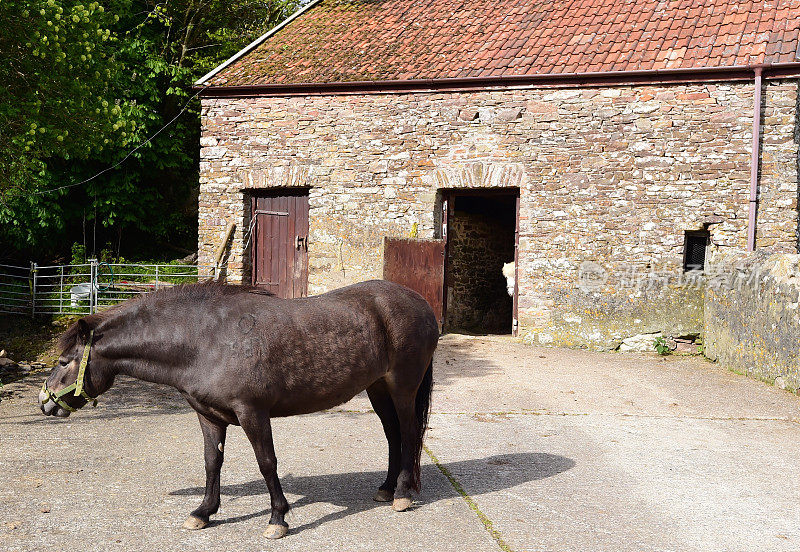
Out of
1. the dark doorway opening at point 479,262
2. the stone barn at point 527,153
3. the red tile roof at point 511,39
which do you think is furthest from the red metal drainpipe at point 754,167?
the dark doorway opening at point 479,262

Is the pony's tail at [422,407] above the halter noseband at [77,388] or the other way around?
the other way around

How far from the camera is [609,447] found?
261 inches

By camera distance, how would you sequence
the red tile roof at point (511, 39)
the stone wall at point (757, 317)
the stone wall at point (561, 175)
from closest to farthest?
the stone wall at point (757, 317) → the stone wall at point (561, 175) → the red tile roof at point (511, 39)

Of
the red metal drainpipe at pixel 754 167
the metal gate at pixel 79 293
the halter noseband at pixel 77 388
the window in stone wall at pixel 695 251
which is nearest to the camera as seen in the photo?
the halter noseband at pixel 77 388

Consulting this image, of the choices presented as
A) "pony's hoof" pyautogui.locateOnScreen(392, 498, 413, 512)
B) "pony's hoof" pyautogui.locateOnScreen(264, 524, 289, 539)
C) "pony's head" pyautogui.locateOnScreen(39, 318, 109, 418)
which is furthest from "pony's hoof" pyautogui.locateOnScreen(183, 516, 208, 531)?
"pony's hoof" pyautogui.locateOnScreen(392, 498, 413, 512)

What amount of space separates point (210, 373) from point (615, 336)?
9668mm

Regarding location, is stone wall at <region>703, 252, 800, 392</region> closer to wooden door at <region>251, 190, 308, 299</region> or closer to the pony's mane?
the pony's mane

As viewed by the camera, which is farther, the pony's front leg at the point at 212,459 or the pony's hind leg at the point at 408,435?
the pony's hind leg at the point at 408,435

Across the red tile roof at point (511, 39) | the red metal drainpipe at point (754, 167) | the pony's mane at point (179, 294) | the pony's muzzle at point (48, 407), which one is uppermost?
the red tile roof at point (511, 39)

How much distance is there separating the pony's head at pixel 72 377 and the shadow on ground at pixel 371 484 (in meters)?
1.03

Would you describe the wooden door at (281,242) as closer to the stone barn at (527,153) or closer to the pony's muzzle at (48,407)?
the stone barn at (527,153)

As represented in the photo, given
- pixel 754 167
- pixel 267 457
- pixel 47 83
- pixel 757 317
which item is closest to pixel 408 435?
pixel 267 457

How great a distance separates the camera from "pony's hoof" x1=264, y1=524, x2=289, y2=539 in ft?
14.4

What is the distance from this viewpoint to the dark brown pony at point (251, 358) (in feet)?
14.7
